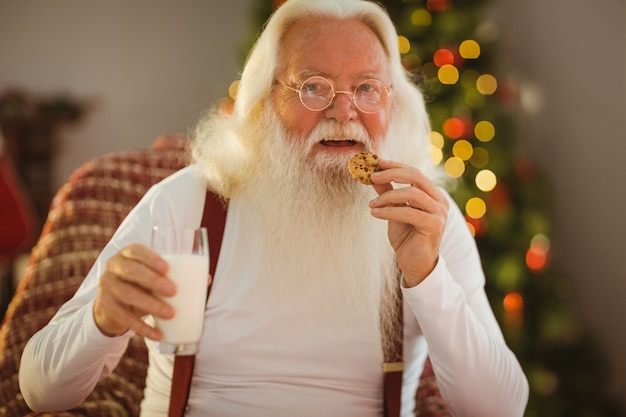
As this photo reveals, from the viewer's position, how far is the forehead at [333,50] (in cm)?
172

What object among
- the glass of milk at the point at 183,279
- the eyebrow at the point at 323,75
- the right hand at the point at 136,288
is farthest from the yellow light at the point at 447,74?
the right hand at the point at 136,288

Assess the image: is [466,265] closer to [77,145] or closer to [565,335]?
[565,335]

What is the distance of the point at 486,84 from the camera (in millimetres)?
3604

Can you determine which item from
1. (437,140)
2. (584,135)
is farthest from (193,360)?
(584,135)

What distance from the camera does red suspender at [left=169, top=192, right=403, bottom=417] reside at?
1.56 metres

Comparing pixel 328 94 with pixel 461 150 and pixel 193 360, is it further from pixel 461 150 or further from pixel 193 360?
pixel 461 150

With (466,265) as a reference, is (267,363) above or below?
below

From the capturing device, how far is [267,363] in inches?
63.8

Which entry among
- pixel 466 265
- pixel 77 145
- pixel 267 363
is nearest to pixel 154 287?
pixel 267 363

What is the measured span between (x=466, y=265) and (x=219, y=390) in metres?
0.73

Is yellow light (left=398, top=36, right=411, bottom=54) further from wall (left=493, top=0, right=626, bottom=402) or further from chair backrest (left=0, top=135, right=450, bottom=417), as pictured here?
chair backrest (left=0, top=135, right=450, bottom=417)

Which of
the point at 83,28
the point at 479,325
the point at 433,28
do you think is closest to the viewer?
the point at 479,325

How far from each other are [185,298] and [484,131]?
2.65 meters

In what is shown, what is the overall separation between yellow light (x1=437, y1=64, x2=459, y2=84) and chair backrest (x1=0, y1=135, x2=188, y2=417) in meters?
1.72
